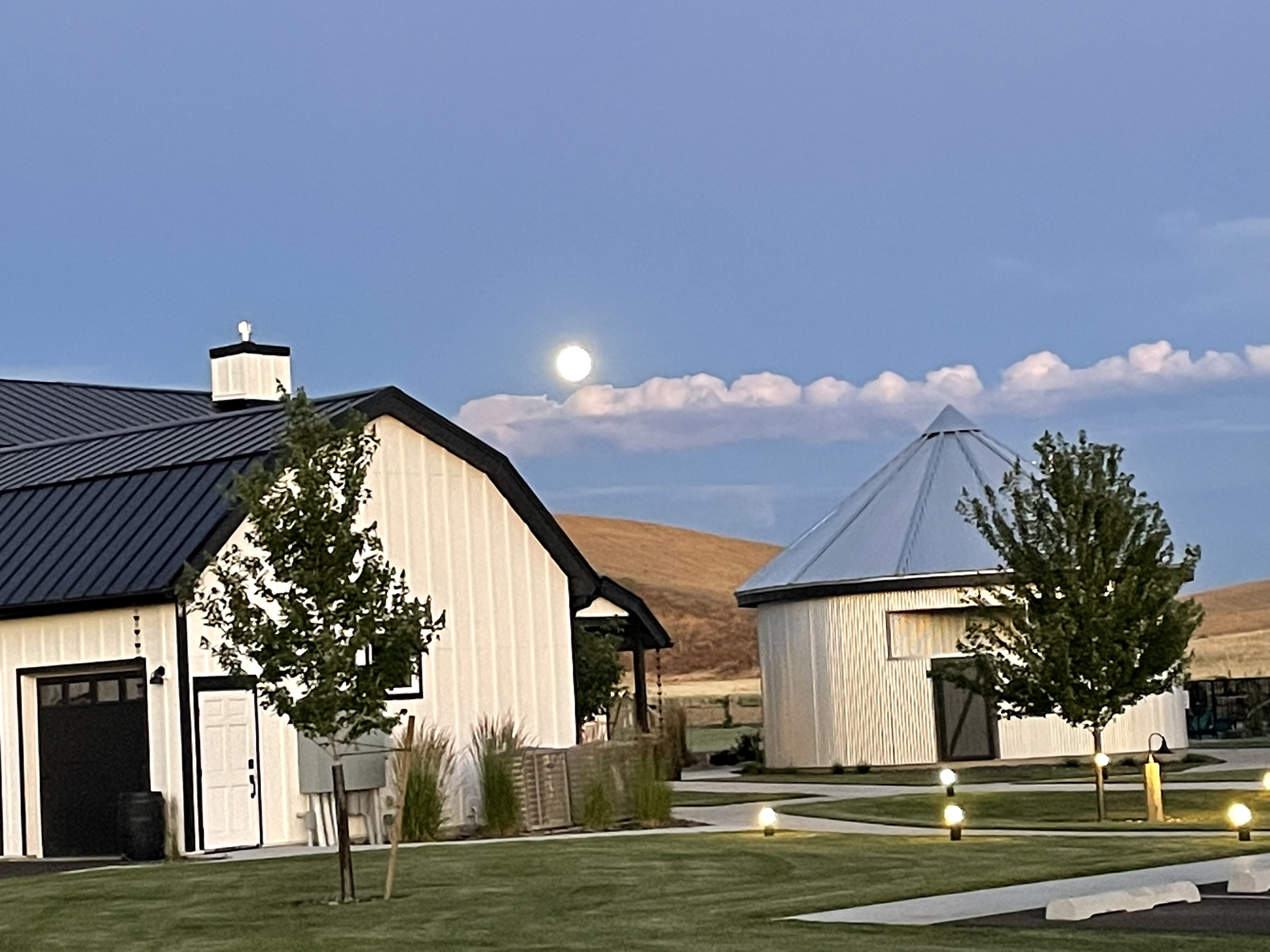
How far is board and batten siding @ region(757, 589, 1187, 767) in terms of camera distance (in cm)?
4094

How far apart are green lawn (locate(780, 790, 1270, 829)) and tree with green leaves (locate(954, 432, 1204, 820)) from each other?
4.10 feet

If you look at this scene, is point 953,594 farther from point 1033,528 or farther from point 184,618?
point 184,618

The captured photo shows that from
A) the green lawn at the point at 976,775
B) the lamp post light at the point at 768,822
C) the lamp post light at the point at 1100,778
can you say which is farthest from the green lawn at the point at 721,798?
the lamp post light at the point at 768,822

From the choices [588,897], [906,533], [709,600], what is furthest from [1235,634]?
[588,897]

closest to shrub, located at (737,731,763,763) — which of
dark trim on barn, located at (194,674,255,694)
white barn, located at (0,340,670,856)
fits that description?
white barn, located at (0,340,670,856)

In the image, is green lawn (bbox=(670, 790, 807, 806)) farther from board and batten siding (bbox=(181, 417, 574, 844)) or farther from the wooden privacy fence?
the wooden privacy fence

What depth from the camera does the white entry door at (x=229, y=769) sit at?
26531 millimetres

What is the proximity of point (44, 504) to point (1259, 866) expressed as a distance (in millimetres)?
17213

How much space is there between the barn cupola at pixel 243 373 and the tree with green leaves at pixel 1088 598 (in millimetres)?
14050

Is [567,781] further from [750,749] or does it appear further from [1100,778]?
[750,749]

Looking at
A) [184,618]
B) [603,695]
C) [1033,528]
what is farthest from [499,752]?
[603,695]

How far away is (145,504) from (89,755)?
9.95 feet

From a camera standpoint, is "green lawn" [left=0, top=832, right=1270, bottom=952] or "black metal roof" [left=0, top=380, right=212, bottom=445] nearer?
"green lawn" [left=0, top=832, right=1270, bottom=952]

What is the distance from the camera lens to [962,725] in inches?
1635
